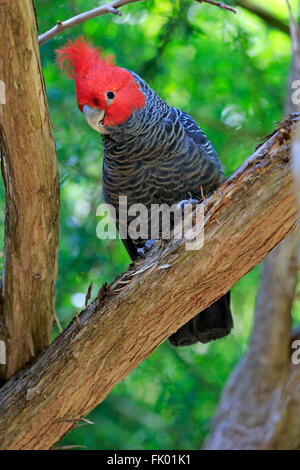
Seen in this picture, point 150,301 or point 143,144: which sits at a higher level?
point 143,144

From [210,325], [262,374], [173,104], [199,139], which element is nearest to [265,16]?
[173,104]

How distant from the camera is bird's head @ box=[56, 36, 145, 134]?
254 centimetres

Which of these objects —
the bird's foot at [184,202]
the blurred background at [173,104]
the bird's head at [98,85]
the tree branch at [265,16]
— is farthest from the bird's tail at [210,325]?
the tree branch at [265,16]

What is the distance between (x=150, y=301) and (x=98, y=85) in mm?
1199

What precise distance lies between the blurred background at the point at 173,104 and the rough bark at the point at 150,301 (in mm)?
1376

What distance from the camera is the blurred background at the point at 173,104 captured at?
3787 mm

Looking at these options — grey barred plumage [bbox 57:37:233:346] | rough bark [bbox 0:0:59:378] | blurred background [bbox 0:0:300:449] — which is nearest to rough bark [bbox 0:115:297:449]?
rough bark [bbox 0:0:59:378]

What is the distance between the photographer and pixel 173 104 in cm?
401

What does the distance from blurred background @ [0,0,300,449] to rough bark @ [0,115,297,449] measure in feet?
4.51

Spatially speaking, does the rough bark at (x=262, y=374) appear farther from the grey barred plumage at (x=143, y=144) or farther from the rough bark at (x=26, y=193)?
the rough bark at (x=26, y=193)

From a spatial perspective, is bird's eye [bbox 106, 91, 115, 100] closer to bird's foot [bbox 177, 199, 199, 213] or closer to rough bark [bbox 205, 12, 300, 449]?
bird's foot [bbox 177, 199, 199, 213]

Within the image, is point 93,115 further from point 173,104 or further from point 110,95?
point 173,104

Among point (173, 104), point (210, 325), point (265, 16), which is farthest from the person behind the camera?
point (265, 16)

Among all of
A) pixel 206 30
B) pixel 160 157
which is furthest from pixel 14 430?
pixel 206 30
